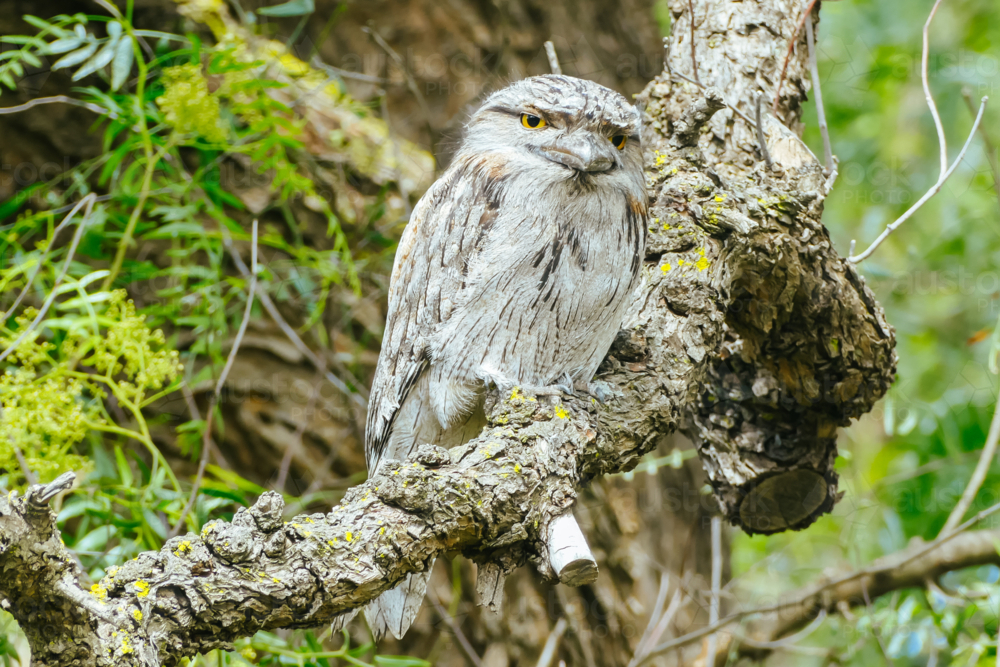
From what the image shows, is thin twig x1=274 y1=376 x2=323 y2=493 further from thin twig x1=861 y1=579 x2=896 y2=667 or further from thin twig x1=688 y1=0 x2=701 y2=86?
thin twig x1=861 y1=579 x2=896 y2=667

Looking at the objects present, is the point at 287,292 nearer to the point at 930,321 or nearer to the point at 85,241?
the point at 85,241

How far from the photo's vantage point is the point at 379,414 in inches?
84.7

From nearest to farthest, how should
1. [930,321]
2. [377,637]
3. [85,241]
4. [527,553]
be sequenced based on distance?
1. [527,553]
2. [377,637]
3. [85,241]
4. [930,321]

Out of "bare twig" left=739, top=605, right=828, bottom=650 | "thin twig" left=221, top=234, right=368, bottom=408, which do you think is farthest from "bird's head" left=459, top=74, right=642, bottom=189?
"bare twig" left=739, top=605, right=828, bottom=650

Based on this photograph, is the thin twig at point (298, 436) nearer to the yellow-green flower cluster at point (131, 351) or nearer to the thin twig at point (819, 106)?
the yellow-green flower cluster at point (131, 351)

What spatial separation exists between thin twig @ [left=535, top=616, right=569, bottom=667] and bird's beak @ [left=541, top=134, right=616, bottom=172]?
212cm

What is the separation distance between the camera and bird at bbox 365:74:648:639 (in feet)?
6.11

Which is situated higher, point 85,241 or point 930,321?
point 930,321

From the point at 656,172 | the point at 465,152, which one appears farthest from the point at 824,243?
the point at 465,152

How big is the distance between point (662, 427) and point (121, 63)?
1.84 meters

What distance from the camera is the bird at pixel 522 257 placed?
1861mm

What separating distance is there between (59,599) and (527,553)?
77 centimetres

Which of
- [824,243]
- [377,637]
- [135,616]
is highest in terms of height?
[824,243]

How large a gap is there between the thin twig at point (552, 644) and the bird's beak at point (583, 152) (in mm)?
2116
